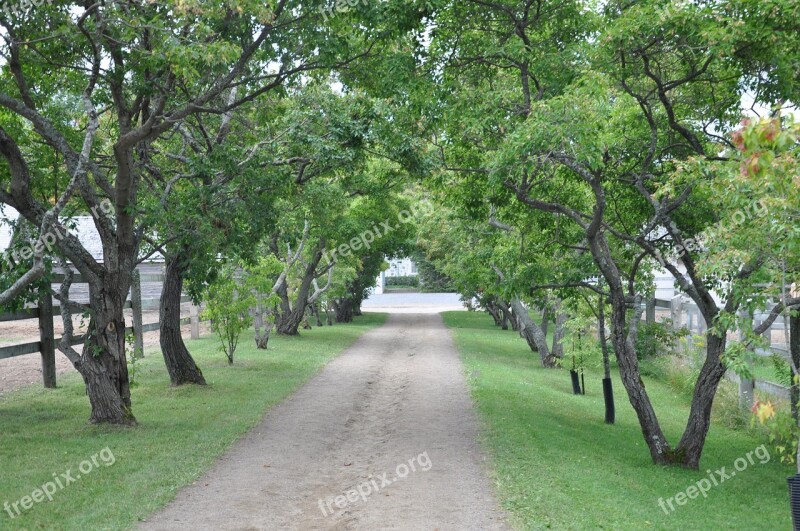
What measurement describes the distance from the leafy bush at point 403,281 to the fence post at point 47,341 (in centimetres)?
5644

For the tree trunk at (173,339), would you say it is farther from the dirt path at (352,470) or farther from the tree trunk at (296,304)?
the tree trunk at (296,304)

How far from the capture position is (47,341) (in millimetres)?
14086

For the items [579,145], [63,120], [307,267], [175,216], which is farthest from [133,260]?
[307,267]

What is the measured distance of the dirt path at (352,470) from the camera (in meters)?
7.15

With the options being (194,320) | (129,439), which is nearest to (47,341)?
(129,439)

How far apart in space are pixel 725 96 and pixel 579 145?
130 inches

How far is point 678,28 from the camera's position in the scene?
9.56 meters

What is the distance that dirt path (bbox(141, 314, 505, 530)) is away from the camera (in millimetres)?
7152

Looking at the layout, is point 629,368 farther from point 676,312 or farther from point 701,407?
point 676,312

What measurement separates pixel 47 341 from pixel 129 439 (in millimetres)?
5119

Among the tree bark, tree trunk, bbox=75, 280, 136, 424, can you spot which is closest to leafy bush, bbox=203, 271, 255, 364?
tree trunk, bbox=75, 280, 136, 424

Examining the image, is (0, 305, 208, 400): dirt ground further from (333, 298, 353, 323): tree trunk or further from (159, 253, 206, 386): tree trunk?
(333, 298, 353, 323): tree trunk

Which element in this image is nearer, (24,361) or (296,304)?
(24,361)

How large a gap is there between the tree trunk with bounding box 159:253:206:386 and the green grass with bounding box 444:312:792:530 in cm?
561
